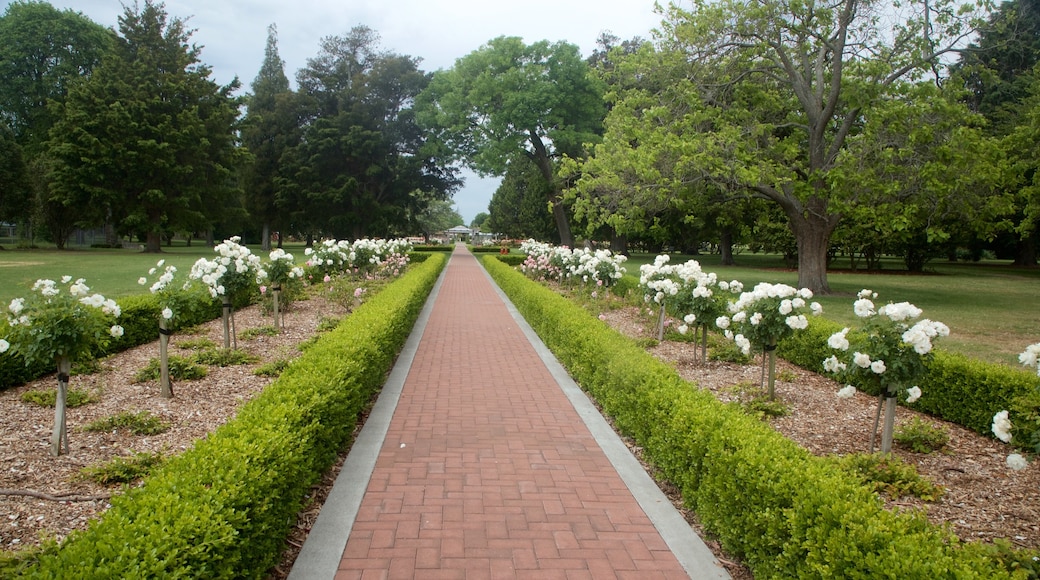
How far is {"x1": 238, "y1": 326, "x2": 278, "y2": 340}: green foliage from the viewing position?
920cm

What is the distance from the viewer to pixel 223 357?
7527 mm

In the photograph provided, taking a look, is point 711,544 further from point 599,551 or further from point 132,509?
point 132,509

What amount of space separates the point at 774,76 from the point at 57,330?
17.1m

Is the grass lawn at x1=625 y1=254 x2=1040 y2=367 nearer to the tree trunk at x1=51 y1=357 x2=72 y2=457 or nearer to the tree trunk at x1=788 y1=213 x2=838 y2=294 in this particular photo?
the tree trunk at x1=788 y1=213 x2=838 y2=294

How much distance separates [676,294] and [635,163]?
27.4 ft

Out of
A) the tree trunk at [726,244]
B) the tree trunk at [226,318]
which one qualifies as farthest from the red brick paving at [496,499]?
the tree trunk at [726,244]

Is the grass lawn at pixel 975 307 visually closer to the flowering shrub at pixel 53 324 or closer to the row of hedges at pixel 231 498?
the row of hedges at pixel 231 498

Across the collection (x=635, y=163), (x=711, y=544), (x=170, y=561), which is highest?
(x=635, y=163)

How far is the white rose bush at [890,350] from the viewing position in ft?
14.9

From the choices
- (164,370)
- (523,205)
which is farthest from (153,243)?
(164,370)

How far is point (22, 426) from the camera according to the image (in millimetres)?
5008

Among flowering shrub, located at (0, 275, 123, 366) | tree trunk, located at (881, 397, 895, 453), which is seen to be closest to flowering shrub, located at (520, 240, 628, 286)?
tree trunk, located at (881, 397, 895, 453)

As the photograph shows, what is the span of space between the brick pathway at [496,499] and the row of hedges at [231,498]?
47 cm

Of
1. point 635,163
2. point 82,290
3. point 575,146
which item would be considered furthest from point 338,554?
point 575,146
